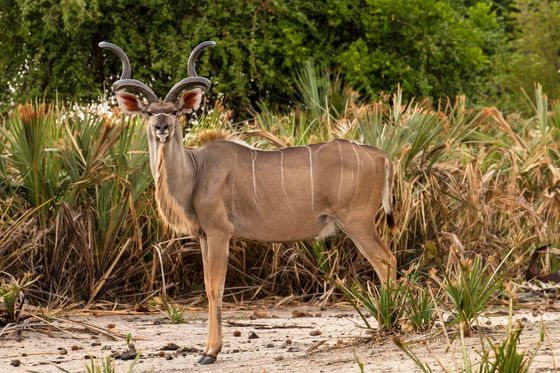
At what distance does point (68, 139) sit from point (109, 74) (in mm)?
12640

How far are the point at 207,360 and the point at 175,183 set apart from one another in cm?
107

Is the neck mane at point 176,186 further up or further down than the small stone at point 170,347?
further up

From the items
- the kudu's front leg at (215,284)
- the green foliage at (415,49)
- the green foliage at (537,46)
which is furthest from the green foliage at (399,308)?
the green foliage at (537,46)

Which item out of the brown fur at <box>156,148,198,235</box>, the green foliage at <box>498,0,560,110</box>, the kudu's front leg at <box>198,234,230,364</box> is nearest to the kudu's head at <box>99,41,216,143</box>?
the brown fur at <box>156,148,198,235</box>

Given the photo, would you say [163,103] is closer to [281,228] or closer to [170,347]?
[281,228]

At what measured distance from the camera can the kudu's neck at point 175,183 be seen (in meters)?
5.54

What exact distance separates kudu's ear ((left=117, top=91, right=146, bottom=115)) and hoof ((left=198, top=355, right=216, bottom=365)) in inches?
55.6

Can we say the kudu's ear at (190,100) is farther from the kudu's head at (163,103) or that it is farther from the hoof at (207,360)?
the hoof at (207,360)

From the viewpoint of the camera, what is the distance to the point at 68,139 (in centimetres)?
743

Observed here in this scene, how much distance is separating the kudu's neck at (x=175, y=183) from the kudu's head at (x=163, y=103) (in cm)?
12

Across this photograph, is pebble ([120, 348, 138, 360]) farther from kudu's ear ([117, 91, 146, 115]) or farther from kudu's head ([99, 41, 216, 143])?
kudu's ear ([117, 91, 146, 115])

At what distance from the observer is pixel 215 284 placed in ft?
17.6

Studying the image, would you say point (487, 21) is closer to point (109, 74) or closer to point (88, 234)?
point (109, 74)

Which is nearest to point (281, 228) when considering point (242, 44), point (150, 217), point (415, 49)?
point (150, 217)
